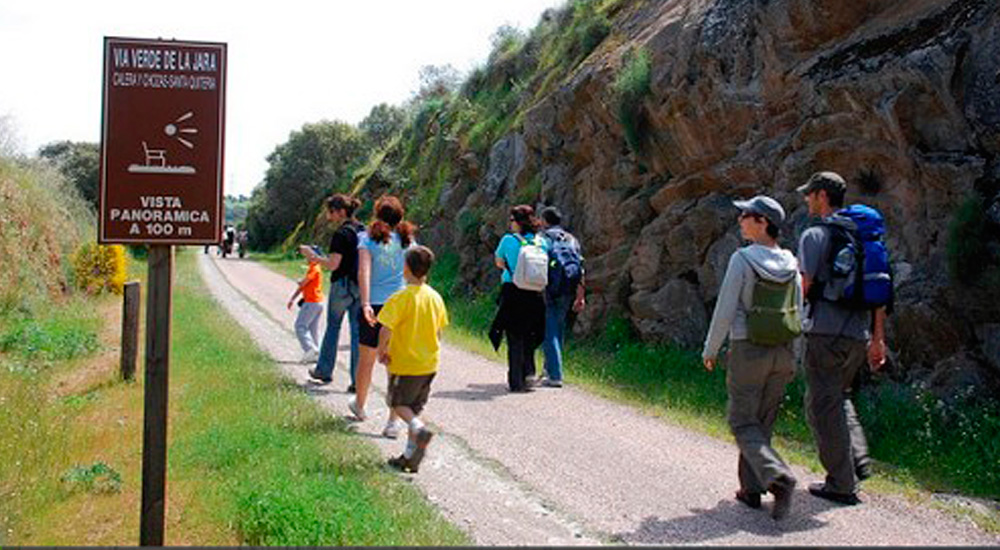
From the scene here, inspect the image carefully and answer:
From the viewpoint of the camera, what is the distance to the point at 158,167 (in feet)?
18.8

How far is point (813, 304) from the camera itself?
20.3 ft

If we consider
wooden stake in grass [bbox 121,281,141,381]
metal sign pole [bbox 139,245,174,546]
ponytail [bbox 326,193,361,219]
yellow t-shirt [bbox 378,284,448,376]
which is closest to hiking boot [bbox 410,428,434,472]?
yellow t-shirt [bbox 378,284,448,376]

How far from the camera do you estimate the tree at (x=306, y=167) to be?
6306 centimetres

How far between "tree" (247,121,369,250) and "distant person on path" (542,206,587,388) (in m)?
50.9

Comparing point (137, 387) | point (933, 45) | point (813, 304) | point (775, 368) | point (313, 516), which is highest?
point (933, 45)

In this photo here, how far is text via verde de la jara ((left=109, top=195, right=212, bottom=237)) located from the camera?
18.6 ft

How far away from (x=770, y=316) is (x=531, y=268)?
15.3 feet

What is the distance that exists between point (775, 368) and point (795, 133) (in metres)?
6.28

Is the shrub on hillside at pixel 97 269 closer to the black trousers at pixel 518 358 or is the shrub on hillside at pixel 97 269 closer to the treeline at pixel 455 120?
the treeline at pixel 455 120

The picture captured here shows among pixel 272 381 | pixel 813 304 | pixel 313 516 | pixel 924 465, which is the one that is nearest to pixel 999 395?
pixel 924 465

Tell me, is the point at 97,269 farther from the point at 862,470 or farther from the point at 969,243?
the point at 862,470

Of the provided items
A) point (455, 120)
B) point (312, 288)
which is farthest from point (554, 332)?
point (455, 120)

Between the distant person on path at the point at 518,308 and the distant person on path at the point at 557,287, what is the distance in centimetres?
20

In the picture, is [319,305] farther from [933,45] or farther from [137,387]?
[933,45]
